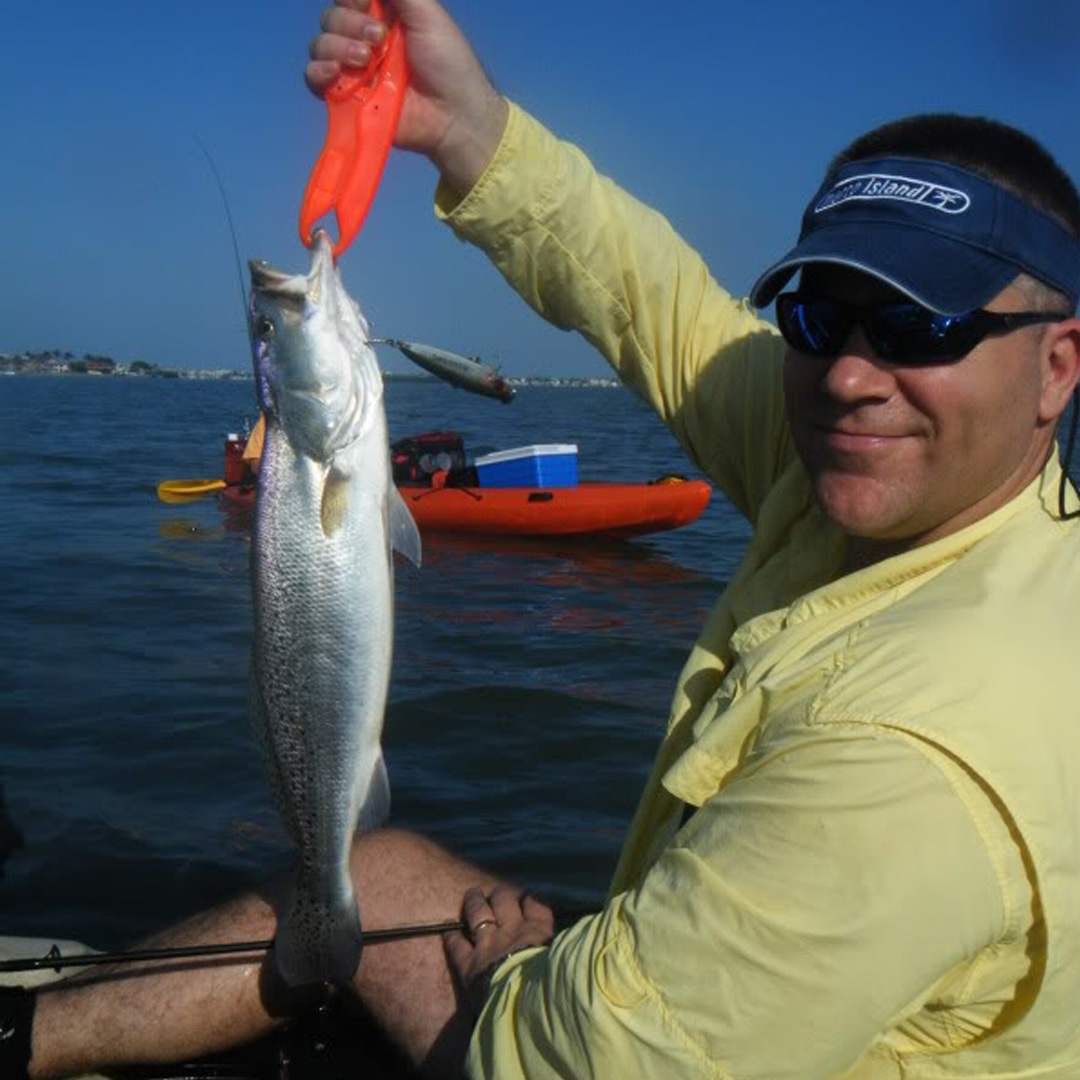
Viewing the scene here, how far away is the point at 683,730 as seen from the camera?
2.80 metres

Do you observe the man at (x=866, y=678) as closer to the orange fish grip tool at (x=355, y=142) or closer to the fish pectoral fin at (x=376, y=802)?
the orange fish grip tool at (x=355, y=142)

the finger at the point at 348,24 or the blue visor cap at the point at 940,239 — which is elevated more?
the finger at the point at 348,24

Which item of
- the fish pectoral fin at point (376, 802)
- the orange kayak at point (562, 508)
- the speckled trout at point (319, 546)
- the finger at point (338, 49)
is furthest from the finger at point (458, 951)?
the orange kayak at point (562, 508)

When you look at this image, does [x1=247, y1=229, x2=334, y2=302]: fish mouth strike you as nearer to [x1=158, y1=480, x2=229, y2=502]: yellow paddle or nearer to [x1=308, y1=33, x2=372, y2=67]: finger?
[x1=308, y1=33, x2=372, y2=67]: finger

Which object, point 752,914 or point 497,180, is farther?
point 497,180

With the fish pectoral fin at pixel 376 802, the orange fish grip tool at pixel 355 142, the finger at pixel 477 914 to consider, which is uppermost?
the orange fish grip tool at pixel 355 142

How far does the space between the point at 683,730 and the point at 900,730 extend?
2.77ft

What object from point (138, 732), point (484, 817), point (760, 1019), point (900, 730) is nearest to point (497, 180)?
point (900, 730)

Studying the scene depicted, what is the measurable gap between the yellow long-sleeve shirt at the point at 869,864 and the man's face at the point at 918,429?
0.09m

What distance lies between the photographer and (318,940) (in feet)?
10.5

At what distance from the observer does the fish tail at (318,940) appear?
3.14 meters

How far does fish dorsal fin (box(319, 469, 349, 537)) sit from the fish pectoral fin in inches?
22.7

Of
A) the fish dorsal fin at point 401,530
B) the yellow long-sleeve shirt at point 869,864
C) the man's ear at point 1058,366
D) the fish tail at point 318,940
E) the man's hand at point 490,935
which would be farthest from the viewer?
the man's hand at point 490,935

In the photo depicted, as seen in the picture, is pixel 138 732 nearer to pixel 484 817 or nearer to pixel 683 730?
pixel 484 817
